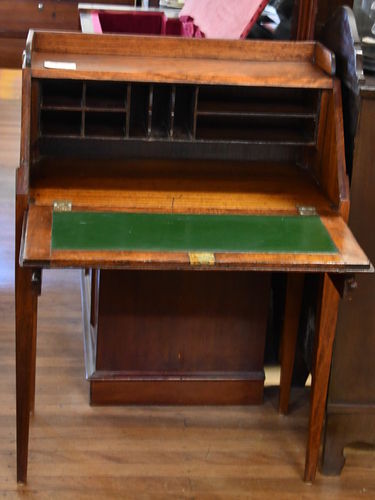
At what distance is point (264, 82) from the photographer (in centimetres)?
240

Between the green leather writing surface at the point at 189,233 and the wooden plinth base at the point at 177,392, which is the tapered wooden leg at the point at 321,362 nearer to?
the green leather writing surface at the point at 189,233

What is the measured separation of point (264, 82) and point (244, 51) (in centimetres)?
26

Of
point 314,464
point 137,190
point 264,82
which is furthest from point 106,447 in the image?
point 264,82

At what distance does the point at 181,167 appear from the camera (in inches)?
105

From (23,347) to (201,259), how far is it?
0.63 meters

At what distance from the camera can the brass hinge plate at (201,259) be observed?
2.09 m

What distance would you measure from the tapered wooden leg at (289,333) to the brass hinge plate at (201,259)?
2.51 ft

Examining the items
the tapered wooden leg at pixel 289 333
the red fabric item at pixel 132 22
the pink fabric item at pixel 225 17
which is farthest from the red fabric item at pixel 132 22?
the tapered wooden leg at pixel 289 333

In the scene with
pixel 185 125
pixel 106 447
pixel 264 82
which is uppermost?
pixel 264 82

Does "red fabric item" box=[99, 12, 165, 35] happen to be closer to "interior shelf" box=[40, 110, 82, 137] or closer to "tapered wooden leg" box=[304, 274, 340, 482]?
"interior shelf" box=[40, 110, 82, 137]

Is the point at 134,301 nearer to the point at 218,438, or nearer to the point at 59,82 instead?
the point at 218,438

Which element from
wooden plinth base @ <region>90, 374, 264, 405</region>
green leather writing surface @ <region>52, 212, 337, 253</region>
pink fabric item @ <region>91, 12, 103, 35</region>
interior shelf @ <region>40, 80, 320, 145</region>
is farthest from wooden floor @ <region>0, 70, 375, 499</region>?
pink fabric item @ <region>91, 12, 103, 35</region>

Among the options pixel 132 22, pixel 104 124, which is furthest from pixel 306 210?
pixel 132 22

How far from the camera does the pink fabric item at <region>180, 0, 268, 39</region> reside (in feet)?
9.40
